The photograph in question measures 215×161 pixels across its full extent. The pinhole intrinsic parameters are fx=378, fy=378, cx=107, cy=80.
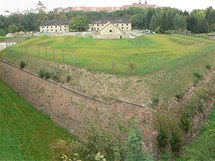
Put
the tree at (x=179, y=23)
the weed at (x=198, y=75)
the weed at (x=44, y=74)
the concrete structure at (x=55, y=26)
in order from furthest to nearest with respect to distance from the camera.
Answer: the concrete structure at (x=55, y=26) → the tree at (x=179, y=23) → the weed at (x=198, y=75) → the weed at (x=44, y=74)

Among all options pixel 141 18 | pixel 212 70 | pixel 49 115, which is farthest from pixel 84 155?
pixel 141 18

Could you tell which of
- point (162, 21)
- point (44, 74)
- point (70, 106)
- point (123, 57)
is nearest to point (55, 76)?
point (44, 74)

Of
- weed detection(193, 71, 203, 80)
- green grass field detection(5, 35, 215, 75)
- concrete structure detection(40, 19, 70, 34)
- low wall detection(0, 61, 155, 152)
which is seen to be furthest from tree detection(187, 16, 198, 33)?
low wall detection(0, 61, 155, 152)

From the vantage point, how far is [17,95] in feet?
108

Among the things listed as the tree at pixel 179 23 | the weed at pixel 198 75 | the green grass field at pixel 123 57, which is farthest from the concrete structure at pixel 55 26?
the weed at pixel 198 75

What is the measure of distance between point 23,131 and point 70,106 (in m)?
5.33

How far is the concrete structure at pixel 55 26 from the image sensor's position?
10075cm

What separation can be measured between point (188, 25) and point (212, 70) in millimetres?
50818

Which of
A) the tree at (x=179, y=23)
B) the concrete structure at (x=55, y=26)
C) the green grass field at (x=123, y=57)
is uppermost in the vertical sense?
the tree at (x=179, y=23)

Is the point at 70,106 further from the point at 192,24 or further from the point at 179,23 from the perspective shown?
the point at 192,24

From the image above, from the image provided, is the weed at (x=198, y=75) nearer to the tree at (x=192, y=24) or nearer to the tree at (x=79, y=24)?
the tree at (x=192, y=24)

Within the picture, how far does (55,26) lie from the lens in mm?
101812

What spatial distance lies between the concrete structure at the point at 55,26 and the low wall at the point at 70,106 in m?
66.0

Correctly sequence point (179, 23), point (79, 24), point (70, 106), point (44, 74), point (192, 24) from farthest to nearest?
point (79, 24), point (192, 24), point (179, 23), point (44, 74), point (70, 106)
